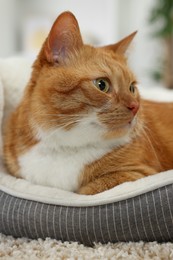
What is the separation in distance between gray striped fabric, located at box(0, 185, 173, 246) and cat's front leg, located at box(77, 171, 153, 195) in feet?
0.32

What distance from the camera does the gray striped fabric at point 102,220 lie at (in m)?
1.00

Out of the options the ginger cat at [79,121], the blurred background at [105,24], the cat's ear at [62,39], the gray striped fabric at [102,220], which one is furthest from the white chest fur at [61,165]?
the blurred background at [105,24]

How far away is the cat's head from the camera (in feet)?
3.57

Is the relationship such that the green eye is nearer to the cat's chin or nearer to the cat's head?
the cat's head

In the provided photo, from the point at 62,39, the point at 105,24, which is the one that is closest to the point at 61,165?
the point at 62,39

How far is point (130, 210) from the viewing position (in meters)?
1.02

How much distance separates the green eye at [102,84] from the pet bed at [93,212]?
283 mm

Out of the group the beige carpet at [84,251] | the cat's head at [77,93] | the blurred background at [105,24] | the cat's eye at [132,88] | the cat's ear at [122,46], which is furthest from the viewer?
the blurred background at [105,24]

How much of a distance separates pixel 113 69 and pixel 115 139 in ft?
0.70

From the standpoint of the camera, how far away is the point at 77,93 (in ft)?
3.59

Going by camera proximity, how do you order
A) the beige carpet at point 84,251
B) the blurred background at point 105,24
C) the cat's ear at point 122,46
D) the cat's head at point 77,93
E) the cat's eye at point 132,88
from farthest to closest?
the blurred background at point 105,24
the cat's ear at point 122,46
the cat's eye at point 132,88
the cat's head at point 77,93
the beige carpet at point 84,251

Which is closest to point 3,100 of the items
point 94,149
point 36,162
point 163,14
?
point 36,162

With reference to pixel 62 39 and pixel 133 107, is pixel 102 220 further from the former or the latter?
pixel 62 39

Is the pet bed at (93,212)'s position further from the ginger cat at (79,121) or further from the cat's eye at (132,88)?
the cat's eye at (132,88)
